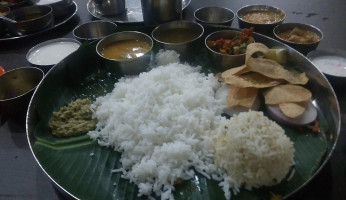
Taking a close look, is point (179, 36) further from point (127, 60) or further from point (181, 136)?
point (181, 136)

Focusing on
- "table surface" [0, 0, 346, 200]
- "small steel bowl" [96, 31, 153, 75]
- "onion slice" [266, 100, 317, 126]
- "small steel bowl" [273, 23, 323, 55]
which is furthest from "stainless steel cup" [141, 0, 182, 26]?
"onion slice" [266, 100, 317, 126]

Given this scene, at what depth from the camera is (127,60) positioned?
260 centimetres

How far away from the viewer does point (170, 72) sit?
2553 mm

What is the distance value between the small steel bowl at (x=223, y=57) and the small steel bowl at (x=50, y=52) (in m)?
1.52

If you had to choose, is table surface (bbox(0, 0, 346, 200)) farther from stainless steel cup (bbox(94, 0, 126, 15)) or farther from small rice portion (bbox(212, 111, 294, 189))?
stainless steel cup (bbox(94, 0, 126, 15))

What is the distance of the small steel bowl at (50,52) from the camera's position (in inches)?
112

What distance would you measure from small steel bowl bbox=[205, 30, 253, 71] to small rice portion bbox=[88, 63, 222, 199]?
0.62 feet

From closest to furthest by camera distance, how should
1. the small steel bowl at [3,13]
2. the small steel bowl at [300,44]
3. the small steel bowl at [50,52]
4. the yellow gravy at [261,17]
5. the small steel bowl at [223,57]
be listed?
the small steel bowl at [223,57] → the small steel bowl at [300,44] → the small steel bowl at [50,52] → the yellow gravy at [261,17] → the small steel bowl at [3,13]

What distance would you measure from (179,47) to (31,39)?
81.6 inches

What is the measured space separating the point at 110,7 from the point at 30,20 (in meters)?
1.00

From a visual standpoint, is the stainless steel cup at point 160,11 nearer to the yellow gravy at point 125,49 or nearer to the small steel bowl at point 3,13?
the yellow gravy at point 125,49

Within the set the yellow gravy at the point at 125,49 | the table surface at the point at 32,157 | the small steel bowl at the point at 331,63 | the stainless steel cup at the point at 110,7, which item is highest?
the stainless steel cup at the point at 110,7

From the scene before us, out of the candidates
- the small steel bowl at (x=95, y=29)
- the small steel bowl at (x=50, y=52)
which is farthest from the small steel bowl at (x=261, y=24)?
the small steel bowl at (x=50, y=52)

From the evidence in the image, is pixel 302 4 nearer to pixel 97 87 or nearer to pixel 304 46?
pixel 304 46
